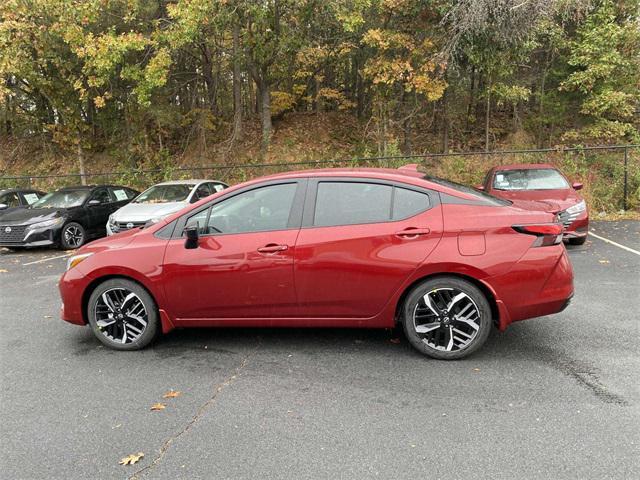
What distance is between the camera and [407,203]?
4160 millimetres

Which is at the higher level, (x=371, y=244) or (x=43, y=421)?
(x=371, y=244)

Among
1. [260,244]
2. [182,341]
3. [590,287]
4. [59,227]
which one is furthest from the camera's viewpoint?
[59,227]

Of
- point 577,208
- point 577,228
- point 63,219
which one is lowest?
point 577,228

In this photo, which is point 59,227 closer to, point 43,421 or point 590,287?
point 43,421

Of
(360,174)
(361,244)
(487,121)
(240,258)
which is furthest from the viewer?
(487,121)

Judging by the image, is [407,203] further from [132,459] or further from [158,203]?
[158,203]

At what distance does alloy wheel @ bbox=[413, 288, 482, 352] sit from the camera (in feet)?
13.1

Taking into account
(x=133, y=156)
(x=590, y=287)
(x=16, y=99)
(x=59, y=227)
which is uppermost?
(x=16, y=99)

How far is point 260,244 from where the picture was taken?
4188 millimetres

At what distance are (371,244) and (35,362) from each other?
3185 millimetres

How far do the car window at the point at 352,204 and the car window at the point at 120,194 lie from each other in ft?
32.3

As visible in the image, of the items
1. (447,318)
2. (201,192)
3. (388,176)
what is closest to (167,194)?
(201,192)

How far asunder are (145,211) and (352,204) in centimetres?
675

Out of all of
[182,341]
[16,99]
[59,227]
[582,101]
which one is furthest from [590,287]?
[16,99]
